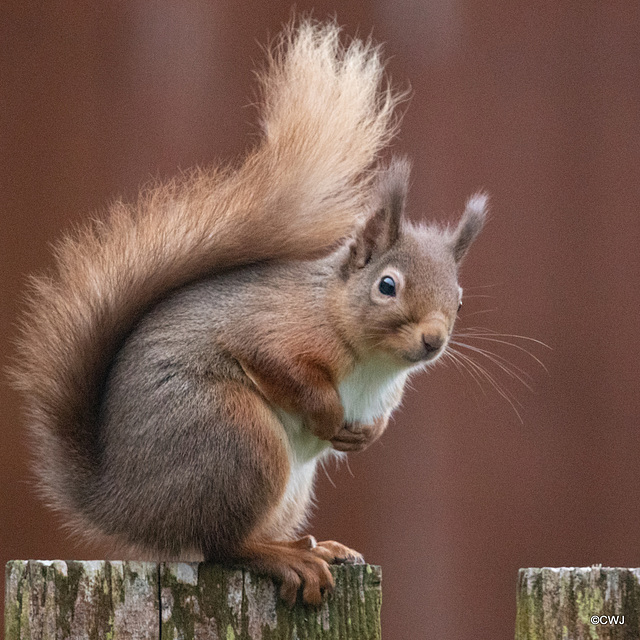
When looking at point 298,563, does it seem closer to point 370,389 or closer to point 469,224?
point 370,389

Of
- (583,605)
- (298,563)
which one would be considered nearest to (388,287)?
(298,563)

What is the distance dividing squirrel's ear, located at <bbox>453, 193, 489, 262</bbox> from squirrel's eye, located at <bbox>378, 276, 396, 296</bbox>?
15cm

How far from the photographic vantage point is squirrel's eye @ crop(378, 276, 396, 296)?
5.14 ft

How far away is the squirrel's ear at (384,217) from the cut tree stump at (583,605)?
0.60m

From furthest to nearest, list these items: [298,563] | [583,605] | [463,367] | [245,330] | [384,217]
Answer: [463,367] < [384,217] < [245,330] < [298,563] < [583,605]

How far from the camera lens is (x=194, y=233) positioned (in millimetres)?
1521

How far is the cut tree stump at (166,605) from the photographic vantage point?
A: 119 cm

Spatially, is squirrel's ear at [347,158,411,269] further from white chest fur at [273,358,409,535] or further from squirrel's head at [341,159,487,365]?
white chest fur at [273,358,409,535]

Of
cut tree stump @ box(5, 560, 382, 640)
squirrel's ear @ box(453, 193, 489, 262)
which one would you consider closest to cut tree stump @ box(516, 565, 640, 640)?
cut tree stump @ box(5, 560, 382, 640)

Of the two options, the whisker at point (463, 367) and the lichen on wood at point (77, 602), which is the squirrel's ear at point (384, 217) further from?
the lichen on wood at point (77, 602)

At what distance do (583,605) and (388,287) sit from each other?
1.84ft

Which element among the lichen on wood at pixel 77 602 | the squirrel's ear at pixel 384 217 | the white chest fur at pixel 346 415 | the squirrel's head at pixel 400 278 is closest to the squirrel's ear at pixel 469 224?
the squirrel's head at pixel 400 278

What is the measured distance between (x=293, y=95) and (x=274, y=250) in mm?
218

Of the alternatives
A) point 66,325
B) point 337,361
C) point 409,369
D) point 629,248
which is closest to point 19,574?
point 66,325
